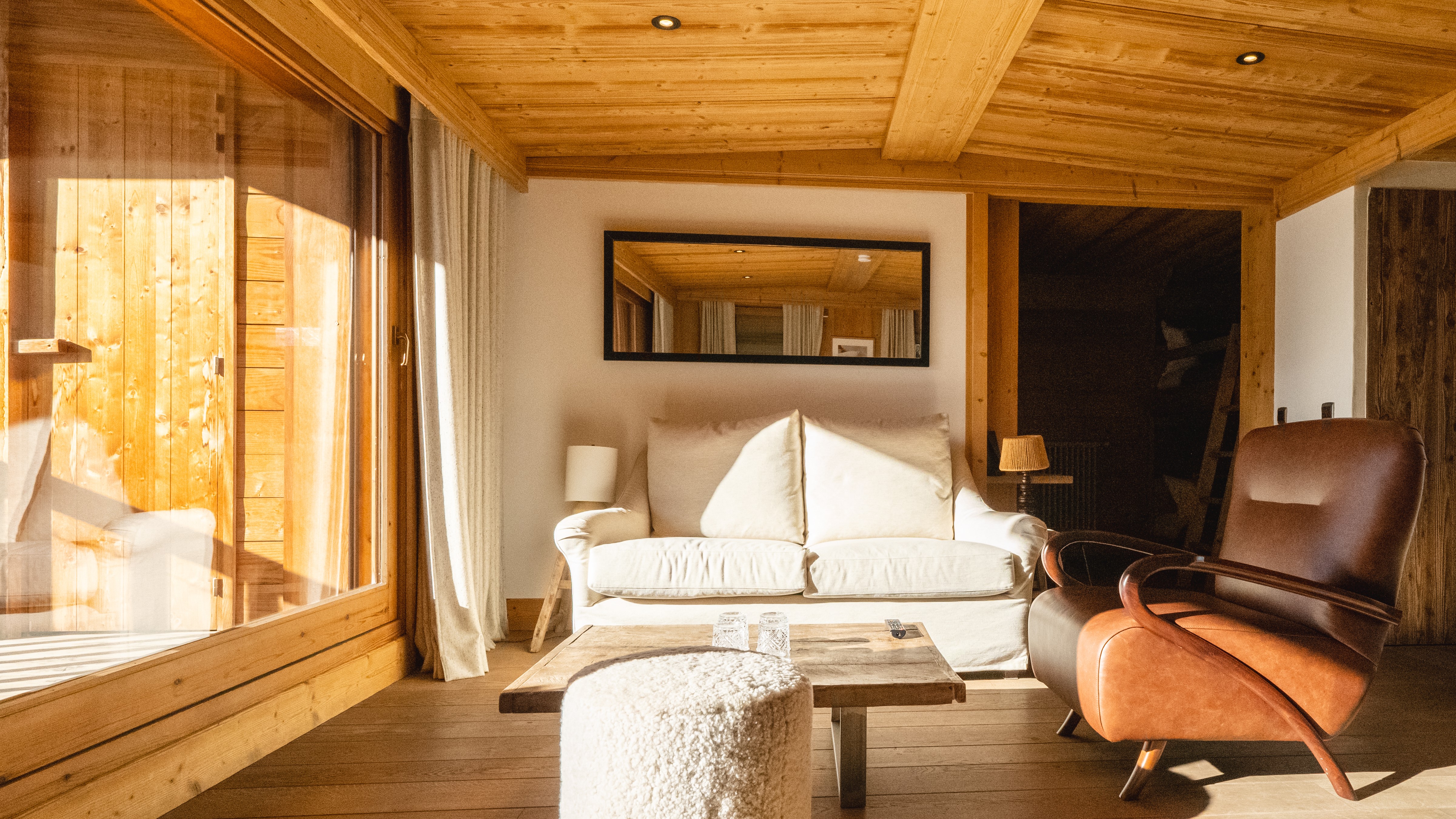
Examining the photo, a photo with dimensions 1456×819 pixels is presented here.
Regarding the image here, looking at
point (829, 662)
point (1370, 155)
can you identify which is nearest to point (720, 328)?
point (829, 662)

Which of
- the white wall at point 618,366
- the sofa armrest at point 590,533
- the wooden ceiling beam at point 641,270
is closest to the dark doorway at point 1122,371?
the white wall at point 618,366

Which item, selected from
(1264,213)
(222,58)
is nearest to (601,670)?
(222,58)

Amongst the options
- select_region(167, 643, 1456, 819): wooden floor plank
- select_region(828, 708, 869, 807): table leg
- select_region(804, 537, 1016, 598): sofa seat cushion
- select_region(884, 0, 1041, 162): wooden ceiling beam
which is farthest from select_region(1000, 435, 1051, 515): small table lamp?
select_region(828, 708, 869, 807): table leg

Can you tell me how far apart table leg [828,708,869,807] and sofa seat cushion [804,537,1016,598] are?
3.14 ft

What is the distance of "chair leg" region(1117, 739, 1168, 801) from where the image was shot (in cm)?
190

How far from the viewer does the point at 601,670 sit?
1.43m

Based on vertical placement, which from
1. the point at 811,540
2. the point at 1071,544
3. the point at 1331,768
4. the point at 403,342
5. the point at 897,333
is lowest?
the point at 1331,768

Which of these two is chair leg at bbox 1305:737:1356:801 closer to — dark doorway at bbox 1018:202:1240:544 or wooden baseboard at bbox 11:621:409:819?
wooden baseboard at bbox 11:621:409:819

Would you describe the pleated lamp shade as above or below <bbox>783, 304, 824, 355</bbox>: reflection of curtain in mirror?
below

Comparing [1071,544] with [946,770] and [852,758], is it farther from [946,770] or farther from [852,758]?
[852,758]

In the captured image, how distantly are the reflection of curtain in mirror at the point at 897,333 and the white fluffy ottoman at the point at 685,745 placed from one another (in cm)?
270

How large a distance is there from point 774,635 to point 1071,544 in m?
1.15

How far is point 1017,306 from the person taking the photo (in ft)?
13.9

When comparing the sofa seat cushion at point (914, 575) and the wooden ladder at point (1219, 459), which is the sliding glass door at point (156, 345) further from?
the wooden ladder at point (1219, 459)
